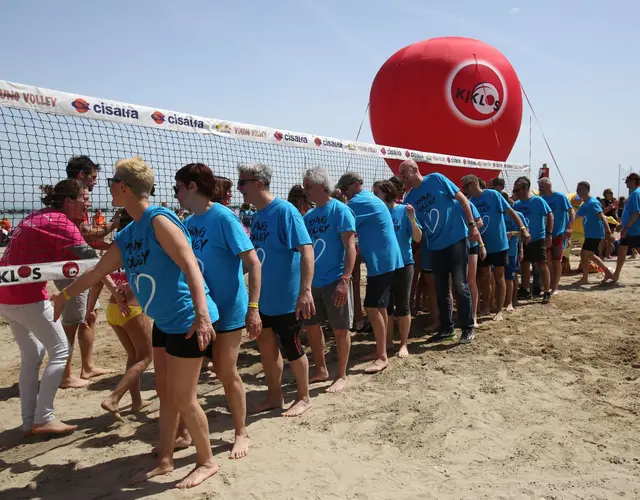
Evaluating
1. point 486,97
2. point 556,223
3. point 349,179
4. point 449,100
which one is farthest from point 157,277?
point 486,97

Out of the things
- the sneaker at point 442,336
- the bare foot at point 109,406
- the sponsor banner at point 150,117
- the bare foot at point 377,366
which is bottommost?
the bare foot at point 377,366

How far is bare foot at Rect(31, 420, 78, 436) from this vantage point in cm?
372

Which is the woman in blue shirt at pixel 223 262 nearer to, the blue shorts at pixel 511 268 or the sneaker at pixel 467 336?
the sneaker at pixel 467 336

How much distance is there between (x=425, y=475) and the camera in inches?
118

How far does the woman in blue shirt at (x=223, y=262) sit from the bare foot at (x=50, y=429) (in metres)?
1.48

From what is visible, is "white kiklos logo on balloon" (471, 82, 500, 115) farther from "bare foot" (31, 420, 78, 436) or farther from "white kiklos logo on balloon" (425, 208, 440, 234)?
"bare foot" (31, 420, 78, 436)

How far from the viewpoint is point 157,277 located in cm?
268

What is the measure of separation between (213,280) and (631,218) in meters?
8.16

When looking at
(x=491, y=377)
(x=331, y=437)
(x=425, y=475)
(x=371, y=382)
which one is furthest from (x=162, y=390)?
(x=491, y=377)

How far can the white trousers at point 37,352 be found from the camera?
145 inches

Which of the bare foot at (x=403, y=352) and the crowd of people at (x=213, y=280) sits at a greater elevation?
the crowd of people at (x=213, y=280)

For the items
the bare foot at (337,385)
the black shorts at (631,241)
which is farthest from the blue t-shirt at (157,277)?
the black shorts at (631,241)

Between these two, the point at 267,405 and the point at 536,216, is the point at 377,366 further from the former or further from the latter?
the point at 536,216

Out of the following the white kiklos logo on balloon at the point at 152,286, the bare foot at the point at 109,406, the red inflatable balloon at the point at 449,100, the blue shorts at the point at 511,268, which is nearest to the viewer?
the white kiklos logo on balloon at the point at 152,286
